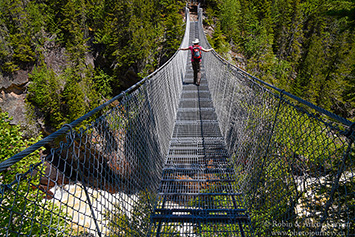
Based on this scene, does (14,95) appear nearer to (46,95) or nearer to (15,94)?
(15,94)

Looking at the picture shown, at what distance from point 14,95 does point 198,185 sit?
14.8 m

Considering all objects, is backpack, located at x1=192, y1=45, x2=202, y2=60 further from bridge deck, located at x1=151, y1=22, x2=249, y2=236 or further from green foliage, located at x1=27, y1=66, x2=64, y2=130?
green foliage, located at x1=27, y1=66, x2=64, y2=130

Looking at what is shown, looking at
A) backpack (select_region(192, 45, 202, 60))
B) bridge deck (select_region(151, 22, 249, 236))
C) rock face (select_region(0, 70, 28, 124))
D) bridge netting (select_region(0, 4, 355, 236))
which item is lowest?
rock face (select_region(0, 70, 28, 124))

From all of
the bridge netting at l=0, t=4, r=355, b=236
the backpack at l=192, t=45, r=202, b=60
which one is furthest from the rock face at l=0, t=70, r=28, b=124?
the bridge netting at l=0, t=4, r=355, b=236

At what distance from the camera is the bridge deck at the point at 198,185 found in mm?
2055

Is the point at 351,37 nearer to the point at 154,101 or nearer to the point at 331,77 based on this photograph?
the point at 331,77

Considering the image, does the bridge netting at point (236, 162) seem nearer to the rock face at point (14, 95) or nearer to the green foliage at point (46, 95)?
the green foliage at point (46, 95)

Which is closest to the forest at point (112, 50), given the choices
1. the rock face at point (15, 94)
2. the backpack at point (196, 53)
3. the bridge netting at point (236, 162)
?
the rock face at point (15, 94)

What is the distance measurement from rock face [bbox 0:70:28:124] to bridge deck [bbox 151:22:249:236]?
12.7 metres

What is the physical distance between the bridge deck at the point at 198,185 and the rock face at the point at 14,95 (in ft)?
41.6

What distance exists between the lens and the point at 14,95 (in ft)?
40.7

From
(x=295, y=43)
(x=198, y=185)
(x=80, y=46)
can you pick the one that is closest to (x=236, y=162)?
(x=198, y=185)

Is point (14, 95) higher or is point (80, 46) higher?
point (80, 46)

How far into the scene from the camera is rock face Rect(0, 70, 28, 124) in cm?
1204
